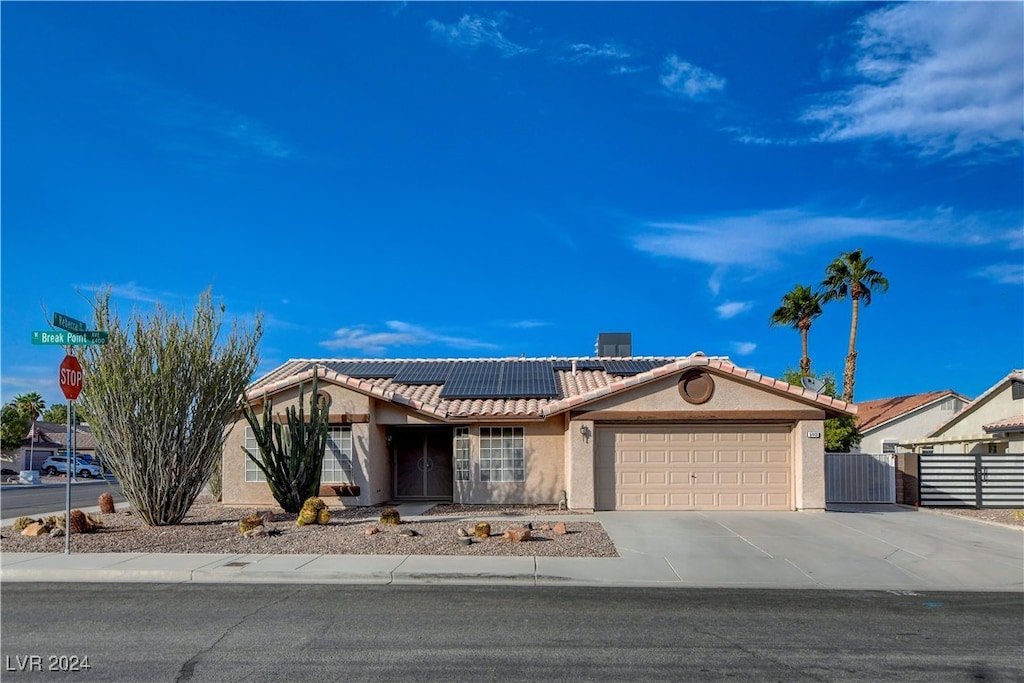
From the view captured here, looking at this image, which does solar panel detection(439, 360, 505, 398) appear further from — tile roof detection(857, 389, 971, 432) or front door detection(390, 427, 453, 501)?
tile roof detection(857, 389, 971, 432)

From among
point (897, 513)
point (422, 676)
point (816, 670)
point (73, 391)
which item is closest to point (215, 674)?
point (422, 676)

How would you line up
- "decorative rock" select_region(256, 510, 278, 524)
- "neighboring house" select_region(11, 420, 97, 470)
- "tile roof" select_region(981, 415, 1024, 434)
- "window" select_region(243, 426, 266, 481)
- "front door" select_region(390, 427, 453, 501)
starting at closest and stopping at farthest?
"decorative rock" select_region(256, 510, 278, 524) < "window" select_region(243, 426, 266, 481) < "front door" select_region(390, 427, 453, 501) < "tile roof" select_region(981, 415, 1024, 434) < "neighboring house" select_region(11, 420, 97, 470)

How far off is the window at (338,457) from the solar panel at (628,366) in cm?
837

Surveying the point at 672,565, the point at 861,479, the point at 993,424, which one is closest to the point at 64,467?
the point at 861,479

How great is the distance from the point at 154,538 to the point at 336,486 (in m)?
5.66

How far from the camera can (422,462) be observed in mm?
21312

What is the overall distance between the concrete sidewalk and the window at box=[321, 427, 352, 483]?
23.1 ft

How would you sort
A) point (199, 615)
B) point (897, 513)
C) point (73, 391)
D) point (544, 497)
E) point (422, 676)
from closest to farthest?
point (422, 676) → point (199, 615) → point (73, 391) → point (897, 513) → point (544, 497)

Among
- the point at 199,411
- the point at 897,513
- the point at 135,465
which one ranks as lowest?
the point at 897,513

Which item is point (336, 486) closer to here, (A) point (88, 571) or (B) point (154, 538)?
(B) point (154, 538)

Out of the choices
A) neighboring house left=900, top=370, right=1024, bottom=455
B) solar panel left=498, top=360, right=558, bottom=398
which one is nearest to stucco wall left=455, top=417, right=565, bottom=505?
solar panel left=498, top=360, right=558, bottom=398

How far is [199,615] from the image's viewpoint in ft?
28.3

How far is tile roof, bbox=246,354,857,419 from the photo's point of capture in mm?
18203

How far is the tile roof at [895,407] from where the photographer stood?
Answer: 39875mm
